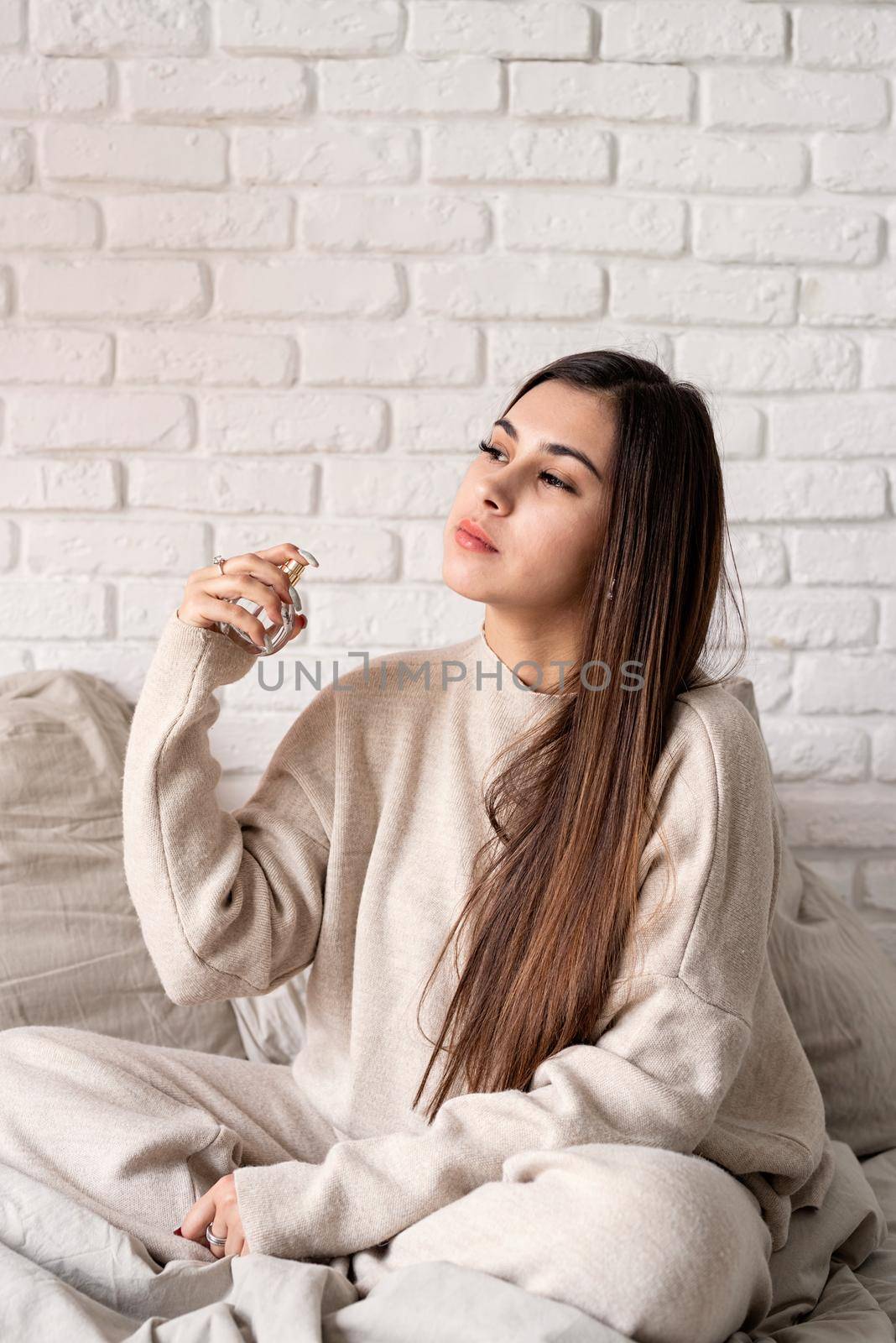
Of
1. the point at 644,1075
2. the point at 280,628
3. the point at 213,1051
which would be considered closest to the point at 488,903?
the point at 644,1075

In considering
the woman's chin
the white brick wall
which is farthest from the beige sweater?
the white brick wall

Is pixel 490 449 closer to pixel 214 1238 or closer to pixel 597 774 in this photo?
pixel 597 774

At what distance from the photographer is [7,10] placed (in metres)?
1.70

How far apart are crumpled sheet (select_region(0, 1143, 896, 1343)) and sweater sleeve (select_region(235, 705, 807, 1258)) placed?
2.3 inches

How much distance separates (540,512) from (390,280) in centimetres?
71

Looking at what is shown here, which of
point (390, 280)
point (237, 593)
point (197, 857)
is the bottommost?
point (197, 857)

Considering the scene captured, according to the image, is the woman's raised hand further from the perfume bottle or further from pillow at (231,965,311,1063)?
pillow at (231,965,311,1063)

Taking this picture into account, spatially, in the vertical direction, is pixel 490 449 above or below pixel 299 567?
above

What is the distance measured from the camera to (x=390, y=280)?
1.77 metres

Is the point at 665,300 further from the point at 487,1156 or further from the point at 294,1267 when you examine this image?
the point at 294,1267

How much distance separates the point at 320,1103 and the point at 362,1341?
43cm

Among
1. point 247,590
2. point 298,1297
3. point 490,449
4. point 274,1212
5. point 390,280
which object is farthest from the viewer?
point 390,280

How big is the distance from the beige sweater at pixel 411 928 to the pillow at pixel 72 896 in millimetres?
284

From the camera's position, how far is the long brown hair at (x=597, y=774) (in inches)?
45.1
